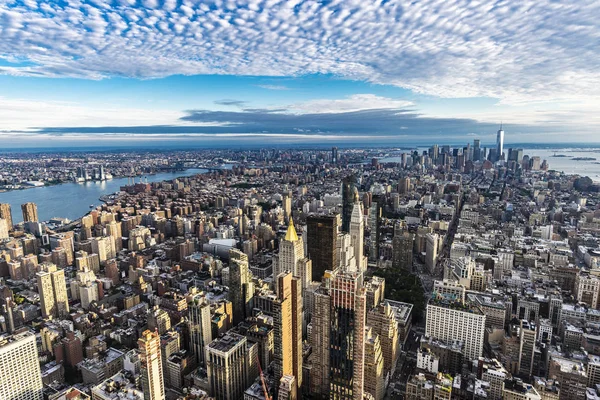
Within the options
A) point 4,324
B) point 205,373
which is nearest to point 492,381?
point 205,373

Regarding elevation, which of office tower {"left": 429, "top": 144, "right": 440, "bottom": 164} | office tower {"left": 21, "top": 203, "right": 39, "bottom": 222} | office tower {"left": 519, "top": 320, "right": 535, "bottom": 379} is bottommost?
office tower {"left": 519, "top": 320, "right": 535, "bottom": 379}

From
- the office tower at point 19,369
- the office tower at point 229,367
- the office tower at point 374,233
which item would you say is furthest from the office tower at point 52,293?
the office tower at point 374,233

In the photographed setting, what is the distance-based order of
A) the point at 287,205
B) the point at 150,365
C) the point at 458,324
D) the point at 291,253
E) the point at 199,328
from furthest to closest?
the point at 287,205 → the point at 291,253 → the point at 458,324 → the point at 199,328 → the point at 150,365

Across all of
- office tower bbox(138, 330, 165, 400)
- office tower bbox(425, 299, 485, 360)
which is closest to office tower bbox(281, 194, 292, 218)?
office tower bbox(425, 299, 485, 360)

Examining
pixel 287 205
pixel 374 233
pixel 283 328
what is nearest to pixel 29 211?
pixel 287 205

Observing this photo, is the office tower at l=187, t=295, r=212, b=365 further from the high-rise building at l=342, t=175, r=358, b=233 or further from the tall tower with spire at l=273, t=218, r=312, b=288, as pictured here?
the high-rise building at l=342, t=175, r=358, b=233

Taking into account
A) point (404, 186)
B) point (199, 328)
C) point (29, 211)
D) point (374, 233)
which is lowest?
point (199, 328)

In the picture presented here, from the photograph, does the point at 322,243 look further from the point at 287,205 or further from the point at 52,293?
the point at 287,205
